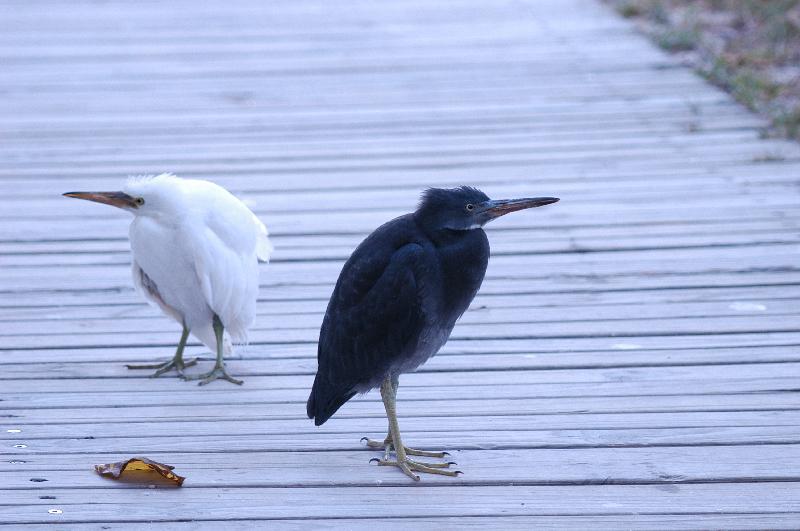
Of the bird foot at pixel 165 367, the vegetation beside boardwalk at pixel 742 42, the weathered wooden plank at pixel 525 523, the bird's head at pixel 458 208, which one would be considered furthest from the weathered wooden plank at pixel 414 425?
the vegetation beside boardwalk at pixel 742 42

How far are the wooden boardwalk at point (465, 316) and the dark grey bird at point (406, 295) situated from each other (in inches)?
7.9

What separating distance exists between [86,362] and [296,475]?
110cm

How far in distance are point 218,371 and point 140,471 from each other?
30.7 inches

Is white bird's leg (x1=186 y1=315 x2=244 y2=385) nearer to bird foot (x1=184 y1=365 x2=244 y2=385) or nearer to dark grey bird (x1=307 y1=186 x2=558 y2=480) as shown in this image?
bird foot (x1=184 y1=365 x2=244 y2=385)

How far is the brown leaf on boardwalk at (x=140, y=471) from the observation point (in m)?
3.11

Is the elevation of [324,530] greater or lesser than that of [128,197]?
lesser

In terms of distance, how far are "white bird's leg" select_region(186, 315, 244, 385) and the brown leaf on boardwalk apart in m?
0.71

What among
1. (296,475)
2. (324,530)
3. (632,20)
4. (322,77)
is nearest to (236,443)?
(296,475)

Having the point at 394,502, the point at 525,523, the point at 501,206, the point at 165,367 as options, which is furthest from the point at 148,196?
the point at 525,523

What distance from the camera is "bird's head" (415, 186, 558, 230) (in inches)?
126

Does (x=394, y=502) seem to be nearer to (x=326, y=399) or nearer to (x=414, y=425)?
(x=326, y=399)

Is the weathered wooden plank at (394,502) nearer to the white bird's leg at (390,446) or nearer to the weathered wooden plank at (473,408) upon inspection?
the white bird's leg at (390,446)

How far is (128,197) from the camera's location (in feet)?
12.6

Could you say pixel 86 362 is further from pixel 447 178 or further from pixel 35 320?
pixel 447 178
